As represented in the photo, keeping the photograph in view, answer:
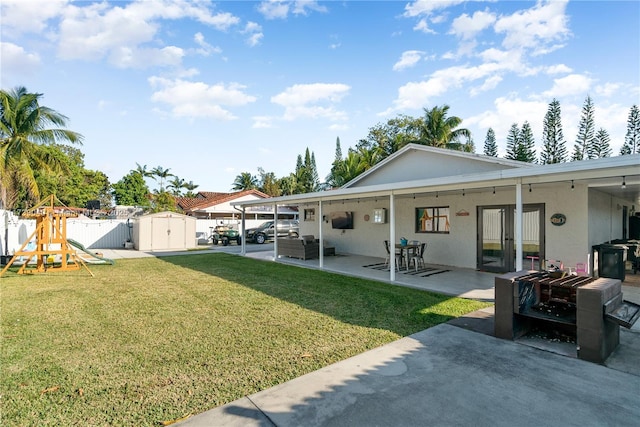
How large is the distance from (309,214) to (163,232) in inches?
315

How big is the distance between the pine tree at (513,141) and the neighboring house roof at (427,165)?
72.0ft

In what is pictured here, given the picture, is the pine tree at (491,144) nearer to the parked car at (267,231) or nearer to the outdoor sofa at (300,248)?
the parked car at (267,231)

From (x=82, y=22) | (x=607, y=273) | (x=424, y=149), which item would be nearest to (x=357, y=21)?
(x=424, y=149)

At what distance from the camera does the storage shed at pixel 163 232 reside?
16.7 m

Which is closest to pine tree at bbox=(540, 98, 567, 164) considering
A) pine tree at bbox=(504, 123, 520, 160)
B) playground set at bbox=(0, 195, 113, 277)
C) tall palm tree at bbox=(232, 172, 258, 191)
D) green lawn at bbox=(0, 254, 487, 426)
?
pine tree at bbox=(504, 123, 520, 160)

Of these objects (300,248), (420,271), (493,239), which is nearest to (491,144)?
(493,239)

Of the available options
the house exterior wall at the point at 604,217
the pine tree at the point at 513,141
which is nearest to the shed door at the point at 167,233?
the house exterior wall at the point at 604,217

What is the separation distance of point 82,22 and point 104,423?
940 centimetres

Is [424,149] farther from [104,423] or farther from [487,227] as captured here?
[104,423]

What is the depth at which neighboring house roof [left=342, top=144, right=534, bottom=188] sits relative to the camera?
10.4 meters

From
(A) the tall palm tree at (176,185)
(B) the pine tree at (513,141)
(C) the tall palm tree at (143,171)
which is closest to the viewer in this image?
(B) the pine tree at (513,141)

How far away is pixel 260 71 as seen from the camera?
11.7 m

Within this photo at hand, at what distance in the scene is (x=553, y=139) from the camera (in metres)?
27.3

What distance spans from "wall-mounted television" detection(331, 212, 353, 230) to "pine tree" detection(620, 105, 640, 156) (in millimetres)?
24958
